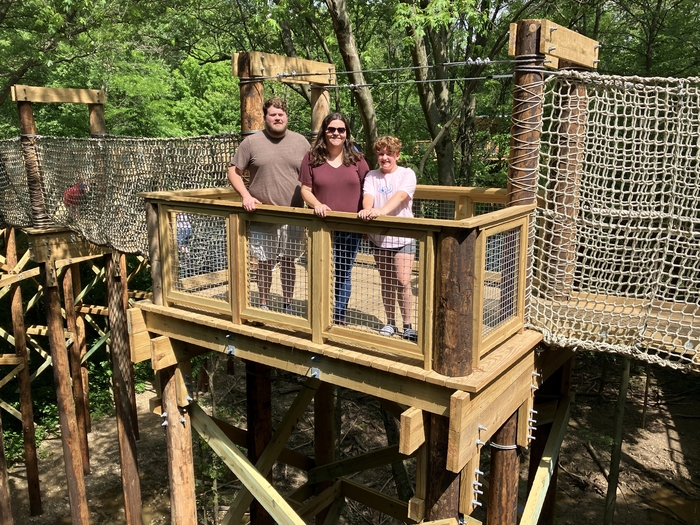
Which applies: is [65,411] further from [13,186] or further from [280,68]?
[280,68]

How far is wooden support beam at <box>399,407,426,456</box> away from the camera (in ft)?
10.7

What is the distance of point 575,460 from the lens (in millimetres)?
10266

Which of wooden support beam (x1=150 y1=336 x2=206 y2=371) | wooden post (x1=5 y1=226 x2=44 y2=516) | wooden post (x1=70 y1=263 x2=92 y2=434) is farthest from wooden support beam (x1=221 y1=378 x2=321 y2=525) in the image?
wooden post (x1=70 y1=263 x2=92 y2=434)

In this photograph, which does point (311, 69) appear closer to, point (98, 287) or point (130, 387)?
point (130, 387)

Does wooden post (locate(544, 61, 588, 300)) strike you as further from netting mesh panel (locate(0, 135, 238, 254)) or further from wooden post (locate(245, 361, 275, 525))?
netting mesh panel (locate(0, 135, 238, 254))

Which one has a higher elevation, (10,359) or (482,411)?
(482,411)

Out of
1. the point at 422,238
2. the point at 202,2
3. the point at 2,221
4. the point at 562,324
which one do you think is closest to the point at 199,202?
the point at 422,238

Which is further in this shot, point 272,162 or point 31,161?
point 31,161

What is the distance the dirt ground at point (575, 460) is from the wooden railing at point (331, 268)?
13.0 feet

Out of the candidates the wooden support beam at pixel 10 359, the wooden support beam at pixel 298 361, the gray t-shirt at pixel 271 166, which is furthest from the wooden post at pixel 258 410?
the wooden support beam at pixel 10 359

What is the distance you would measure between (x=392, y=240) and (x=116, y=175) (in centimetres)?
451

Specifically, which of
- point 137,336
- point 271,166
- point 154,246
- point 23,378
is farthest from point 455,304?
point 23,378

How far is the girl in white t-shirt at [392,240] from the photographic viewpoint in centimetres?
364

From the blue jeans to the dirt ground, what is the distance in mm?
4815
